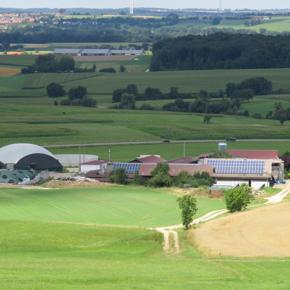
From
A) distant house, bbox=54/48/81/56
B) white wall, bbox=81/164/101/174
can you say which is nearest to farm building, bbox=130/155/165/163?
white wall, bbox=81/164/101/174

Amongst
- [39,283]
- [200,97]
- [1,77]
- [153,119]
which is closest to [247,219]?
[39,283]

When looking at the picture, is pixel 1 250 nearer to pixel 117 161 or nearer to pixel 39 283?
pixel 39 283

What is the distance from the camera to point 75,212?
1827 inches

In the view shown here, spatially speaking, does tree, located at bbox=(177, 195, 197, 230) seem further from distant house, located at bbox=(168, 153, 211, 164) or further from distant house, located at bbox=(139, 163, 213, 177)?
distant house, located at bbox=(168, 153, 211, 164)

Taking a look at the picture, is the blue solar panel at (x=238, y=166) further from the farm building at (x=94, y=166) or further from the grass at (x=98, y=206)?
the grass at (x=98, y=206)

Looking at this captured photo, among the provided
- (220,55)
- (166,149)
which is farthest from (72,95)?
(220,55)

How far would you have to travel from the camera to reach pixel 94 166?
213ft

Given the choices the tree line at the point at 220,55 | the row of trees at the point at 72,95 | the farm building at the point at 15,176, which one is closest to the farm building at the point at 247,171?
the farm building at the point at 15,176

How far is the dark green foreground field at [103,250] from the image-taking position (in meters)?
28.2

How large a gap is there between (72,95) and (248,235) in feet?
244

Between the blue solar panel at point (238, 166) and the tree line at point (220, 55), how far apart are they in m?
79.8

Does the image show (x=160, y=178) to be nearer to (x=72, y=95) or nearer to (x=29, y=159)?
(x=29, y=159)

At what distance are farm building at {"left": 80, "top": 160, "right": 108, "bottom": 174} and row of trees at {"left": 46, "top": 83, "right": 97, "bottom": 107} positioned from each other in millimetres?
40387

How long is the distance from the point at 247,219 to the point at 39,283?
50.5 ft
